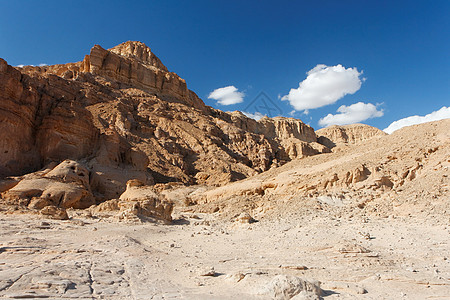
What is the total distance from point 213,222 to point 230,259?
265 inches

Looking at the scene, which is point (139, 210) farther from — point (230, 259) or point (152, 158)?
point (152, 158)

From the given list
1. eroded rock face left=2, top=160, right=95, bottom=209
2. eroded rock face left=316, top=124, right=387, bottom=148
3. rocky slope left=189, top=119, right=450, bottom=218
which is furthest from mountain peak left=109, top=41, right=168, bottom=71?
rocky slope left=189, top=119, right=450, bottom=218

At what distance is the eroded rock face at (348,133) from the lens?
103375mm

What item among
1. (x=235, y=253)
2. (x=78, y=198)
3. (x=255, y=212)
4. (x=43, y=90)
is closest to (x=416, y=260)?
(x=235, y=253)

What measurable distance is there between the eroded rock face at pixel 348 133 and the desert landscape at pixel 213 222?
86.8m

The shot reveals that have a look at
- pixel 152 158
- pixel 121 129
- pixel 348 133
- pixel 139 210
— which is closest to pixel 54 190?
pixel 139 210

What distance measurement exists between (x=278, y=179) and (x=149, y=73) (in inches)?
2086

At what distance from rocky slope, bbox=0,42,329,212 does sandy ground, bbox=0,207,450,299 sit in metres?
11.2

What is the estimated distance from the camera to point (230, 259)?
7695 mm

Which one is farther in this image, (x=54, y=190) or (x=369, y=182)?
(x=54, y=190)

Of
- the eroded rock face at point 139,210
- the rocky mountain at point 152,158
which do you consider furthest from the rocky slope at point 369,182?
the eroded rock face at point 139,210

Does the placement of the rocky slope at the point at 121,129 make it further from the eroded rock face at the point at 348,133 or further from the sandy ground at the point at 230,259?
the eroded rock face at the point at 348,133

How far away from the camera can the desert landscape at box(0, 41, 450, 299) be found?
213 inches

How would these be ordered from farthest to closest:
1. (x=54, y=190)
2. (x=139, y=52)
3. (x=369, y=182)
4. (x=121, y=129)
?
(x=139, y=52)
(x=121, y=129)
(x=54, y=190)
(x=369, y=182)
